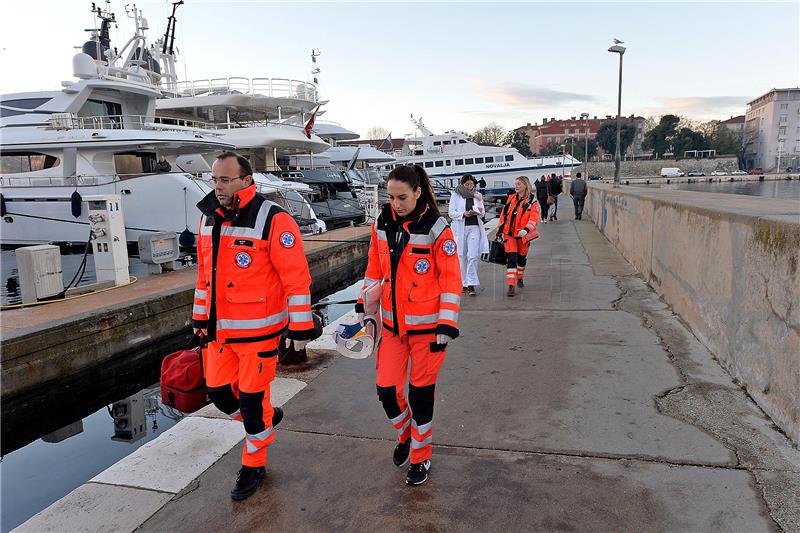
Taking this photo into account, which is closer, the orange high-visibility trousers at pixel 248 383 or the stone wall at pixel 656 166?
the orange high-visibility trousers at pixel 248 383

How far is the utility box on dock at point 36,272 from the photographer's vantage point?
25.7 feet

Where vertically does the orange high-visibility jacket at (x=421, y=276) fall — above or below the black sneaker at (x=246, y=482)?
above

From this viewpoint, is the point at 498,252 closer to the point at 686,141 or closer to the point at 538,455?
the point at 538,455

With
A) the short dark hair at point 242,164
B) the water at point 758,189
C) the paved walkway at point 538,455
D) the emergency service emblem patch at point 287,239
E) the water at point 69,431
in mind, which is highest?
the short dark hair at point 242,164

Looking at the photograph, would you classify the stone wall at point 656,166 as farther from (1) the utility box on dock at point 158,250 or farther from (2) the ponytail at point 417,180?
(2) the ponytail at point 417,180

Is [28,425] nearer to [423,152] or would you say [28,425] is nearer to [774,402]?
[774,402]

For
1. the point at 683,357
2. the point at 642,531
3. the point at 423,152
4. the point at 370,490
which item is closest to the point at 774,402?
the point at 683,357

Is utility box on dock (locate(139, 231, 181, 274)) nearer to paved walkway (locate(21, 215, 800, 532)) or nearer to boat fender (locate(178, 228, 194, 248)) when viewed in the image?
boat fender (locate(178, 228, 194, 248))

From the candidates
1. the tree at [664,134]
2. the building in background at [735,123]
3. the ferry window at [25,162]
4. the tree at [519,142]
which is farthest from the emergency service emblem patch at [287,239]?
the building in background at [735,123]

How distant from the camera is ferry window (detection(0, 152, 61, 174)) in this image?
14.2 metres

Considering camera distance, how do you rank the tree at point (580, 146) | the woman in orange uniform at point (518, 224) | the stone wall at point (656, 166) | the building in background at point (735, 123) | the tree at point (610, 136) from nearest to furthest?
the woman in orange uniform at point (518, 224), the stone wall at point (656, 166), the tree at point (610, 136), the tree at point (580, 146), the building in background at point (735, 123)

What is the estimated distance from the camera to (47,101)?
15469mm

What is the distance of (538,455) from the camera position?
3412 millimetres

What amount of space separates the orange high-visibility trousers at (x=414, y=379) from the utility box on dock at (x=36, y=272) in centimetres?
704
